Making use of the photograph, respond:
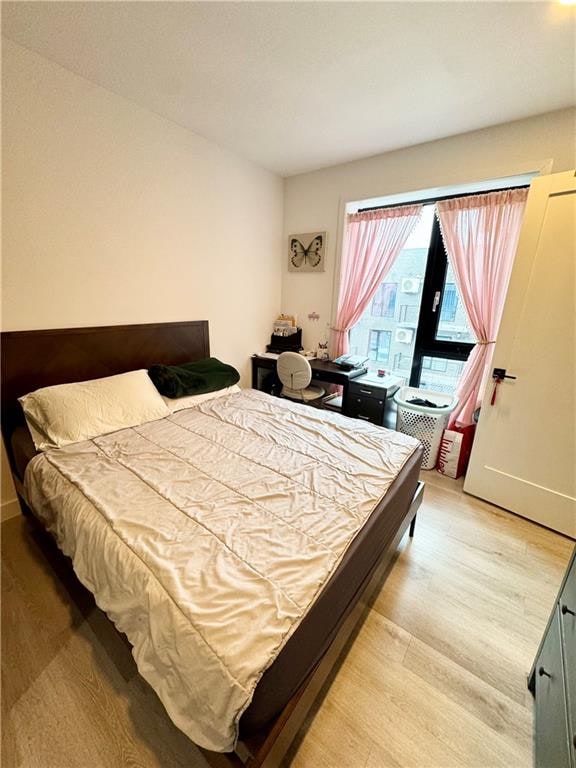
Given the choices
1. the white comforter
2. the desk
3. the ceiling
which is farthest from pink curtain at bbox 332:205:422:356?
the white comforter

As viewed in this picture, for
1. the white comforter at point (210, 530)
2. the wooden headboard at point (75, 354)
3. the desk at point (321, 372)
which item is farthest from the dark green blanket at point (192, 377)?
the desk at point (321, 372)

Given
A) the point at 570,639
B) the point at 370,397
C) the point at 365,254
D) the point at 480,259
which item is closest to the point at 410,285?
the point at 365,254

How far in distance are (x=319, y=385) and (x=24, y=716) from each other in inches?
118

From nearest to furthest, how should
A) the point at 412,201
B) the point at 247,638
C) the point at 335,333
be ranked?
the point at 247,638
the point at 412,201
the point at 335,333

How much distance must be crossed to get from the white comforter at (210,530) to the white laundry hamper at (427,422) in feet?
2.81

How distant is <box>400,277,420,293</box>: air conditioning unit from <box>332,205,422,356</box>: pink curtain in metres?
0.25

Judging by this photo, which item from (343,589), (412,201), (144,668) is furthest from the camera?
(412,201)

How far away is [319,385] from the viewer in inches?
140

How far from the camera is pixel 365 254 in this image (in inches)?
122

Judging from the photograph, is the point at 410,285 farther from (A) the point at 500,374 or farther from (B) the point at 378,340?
(A) the point at 500,374

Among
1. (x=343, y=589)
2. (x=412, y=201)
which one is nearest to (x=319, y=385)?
(x=412, y=201)

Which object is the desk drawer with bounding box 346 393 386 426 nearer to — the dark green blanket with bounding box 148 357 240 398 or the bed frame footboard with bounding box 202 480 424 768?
the dark green blanket with bounding box 148 357 240 398

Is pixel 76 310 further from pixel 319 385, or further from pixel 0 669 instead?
pixel 319 385

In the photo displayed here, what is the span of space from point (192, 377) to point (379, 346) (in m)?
1.97
